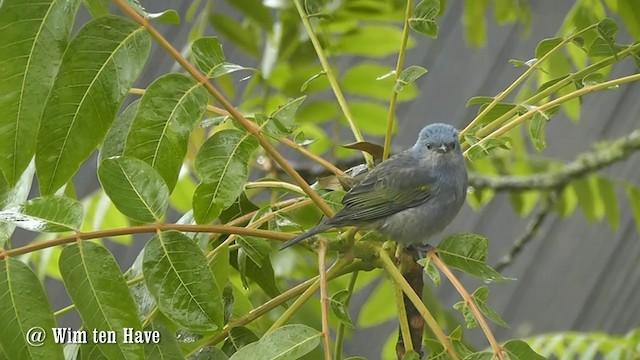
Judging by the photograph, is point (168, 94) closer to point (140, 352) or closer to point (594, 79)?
point (140, 352)

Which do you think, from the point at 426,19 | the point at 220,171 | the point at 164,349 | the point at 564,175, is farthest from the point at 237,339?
the point at 564,175

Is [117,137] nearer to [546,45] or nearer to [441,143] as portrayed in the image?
[441,143]

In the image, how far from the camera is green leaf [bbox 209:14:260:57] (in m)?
2.04

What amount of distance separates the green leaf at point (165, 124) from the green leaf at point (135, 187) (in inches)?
1.4

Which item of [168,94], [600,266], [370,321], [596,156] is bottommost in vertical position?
[600,266]

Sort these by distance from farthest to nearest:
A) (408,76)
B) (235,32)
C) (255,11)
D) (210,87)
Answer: (235,32)
(255,11)
(408,76)
(210,87)

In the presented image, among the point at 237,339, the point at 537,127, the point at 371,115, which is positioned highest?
the point at 537,127

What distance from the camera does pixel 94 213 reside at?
6.91 feet

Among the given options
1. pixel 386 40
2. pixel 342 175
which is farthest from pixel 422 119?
pixel 342 175

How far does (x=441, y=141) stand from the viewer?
55.3 inches

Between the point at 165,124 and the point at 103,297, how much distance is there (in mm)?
231

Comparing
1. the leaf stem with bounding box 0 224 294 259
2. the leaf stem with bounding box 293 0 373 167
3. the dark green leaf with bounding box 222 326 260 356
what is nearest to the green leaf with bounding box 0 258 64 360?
the leaf stem with bounding box 0 224 294 259

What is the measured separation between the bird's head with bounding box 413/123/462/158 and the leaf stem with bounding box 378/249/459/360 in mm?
300

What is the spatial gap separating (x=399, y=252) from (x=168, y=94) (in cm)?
42
